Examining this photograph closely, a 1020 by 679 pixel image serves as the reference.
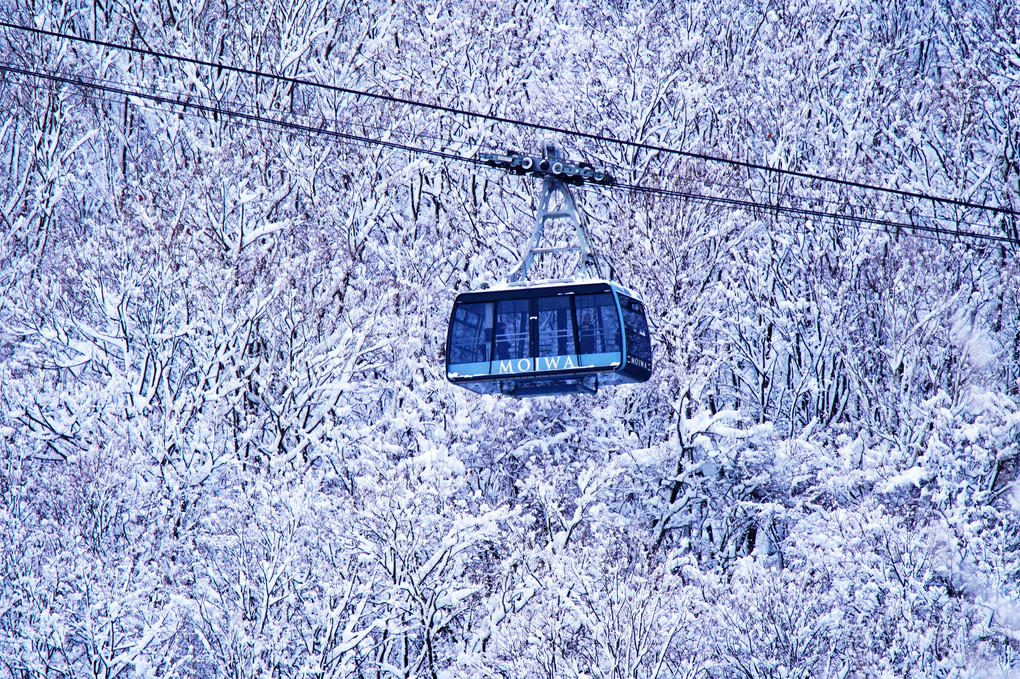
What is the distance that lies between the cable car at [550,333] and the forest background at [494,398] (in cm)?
621

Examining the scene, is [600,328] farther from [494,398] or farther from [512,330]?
[494,398]

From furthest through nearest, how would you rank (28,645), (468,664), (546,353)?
(468,664), (28,645), (546,353)

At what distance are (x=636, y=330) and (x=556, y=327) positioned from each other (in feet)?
3.35

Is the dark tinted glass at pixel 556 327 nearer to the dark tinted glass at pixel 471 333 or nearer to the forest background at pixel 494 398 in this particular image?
the dark tinted glass at pixel 471 333

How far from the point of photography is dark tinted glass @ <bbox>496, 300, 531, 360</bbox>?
1839cm

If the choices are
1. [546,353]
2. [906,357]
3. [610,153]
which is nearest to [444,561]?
[546,353]

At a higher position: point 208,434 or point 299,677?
point 208,434

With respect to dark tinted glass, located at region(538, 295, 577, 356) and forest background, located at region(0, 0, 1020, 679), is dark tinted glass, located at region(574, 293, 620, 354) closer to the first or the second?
dark tinted glass, located at region(538, 295, 577, 356)

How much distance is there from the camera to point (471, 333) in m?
18.9

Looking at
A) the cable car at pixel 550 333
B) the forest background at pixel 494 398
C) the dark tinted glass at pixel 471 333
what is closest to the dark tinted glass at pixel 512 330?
the cable car at pixel 550 333

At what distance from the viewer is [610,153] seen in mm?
37844

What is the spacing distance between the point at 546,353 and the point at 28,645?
33.4 ft

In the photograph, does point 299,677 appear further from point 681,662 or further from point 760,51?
point 760,51

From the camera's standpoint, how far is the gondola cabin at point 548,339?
709 inches
